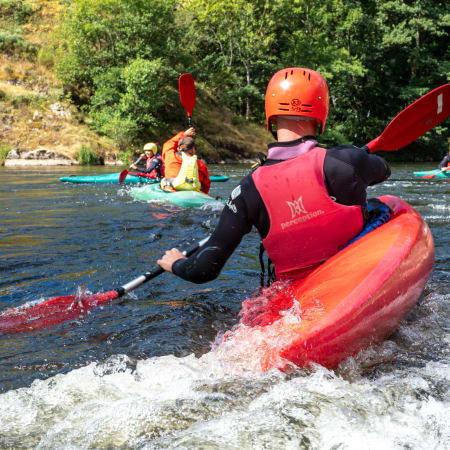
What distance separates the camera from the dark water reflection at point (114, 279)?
2.81m

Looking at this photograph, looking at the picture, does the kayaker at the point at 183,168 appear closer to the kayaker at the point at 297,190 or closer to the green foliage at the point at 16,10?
the kayaker at the point at 297,190

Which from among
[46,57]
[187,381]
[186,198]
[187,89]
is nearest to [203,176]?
[186,198]

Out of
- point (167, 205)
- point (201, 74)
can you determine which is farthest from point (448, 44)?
point (167, 205)

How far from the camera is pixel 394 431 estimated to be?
1853 mm

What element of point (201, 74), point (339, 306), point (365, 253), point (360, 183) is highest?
point (201, 74)

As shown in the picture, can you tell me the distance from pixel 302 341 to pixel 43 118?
20437mm

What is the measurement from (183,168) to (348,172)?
242 inches

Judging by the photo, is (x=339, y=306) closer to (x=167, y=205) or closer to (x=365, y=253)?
(x=365, y=253)

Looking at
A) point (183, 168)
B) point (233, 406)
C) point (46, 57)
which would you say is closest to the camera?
point (233, 406)

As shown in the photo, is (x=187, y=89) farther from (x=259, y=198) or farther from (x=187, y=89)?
(x=259, y=198)

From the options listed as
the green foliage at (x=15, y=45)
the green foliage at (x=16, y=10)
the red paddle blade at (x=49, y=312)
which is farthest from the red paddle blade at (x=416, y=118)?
the green foliage at (x=16, y=10)

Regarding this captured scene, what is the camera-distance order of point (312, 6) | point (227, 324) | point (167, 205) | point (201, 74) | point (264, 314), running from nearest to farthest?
point (264, 314)
point (227, 324)
point (167, 205)
point (201, 74)
point (312, 6)

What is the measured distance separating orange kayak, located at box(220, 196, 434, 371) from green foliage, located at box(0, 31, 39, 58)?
74.9 ft

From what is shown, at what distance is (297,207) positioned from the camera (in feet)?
7.90
